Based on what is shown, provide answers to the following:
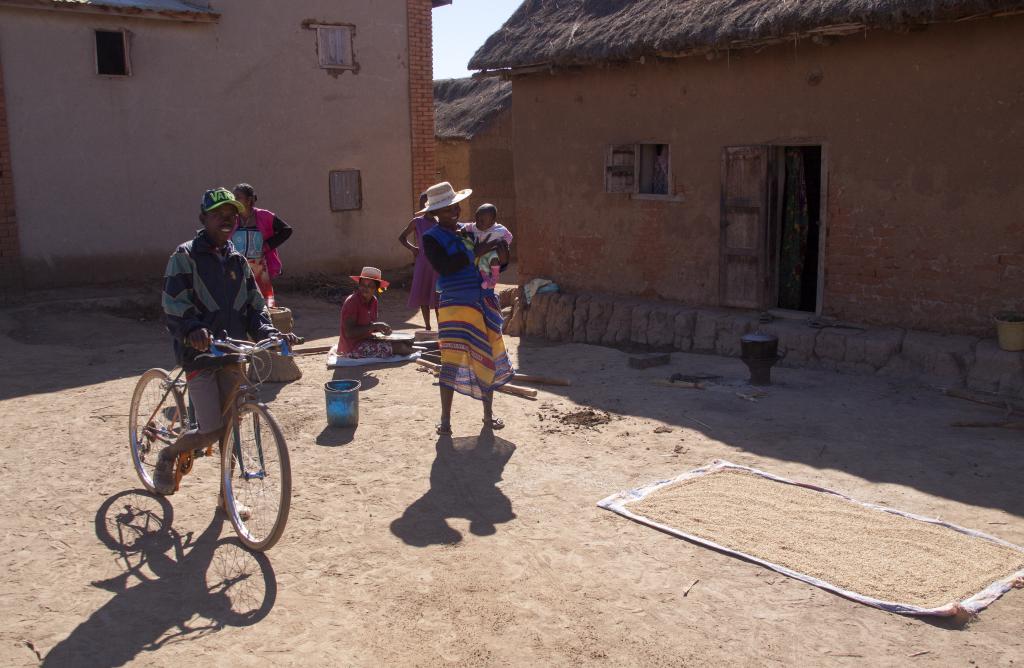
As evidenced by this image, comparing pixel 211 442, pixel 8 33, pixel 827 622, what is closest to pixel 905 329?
pixel 827 622

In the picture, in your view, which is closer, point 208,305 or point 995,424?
point 208,305

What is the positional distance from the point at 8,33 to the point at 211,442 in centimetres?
1060

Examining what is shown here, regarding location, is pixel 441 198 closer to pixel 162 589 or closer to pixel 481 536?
pixel 481 536

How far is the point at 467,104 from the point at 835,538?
62.7 feet

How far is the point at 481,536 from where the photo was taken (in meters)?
5.17

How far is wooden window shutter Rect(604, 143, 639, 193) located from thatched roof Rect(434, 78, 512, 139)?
9.83 m

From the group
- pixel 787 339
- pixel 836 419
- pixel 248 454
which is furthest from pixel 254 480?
pixel 787 339

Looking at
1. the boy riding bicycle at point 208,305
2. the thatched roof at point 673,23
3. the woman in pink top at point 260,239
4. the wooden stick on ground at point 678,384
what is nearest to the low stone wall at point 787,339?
the wooden stick on ground at point 678,384

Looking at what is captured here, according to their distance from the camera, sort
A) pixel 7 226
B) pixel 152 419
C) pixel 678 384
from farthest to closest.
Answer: pixel 7 226 → pixel 678 384 → pixel 152 419

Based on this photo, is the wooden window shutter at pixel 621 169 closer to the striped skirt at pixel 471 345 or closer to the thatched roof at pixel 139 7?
the striped skirt at pixel 471 345

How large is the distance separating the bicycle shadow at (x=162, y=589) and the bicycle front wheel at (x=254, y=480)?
0.43 ft

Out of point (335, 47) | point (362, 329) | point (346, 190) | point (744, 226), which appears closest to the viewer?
point (362, 329)

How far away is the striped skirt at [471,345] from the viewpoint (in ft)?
22.4

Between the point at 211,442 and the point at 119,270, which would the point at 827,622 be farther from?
the point at 119,270
